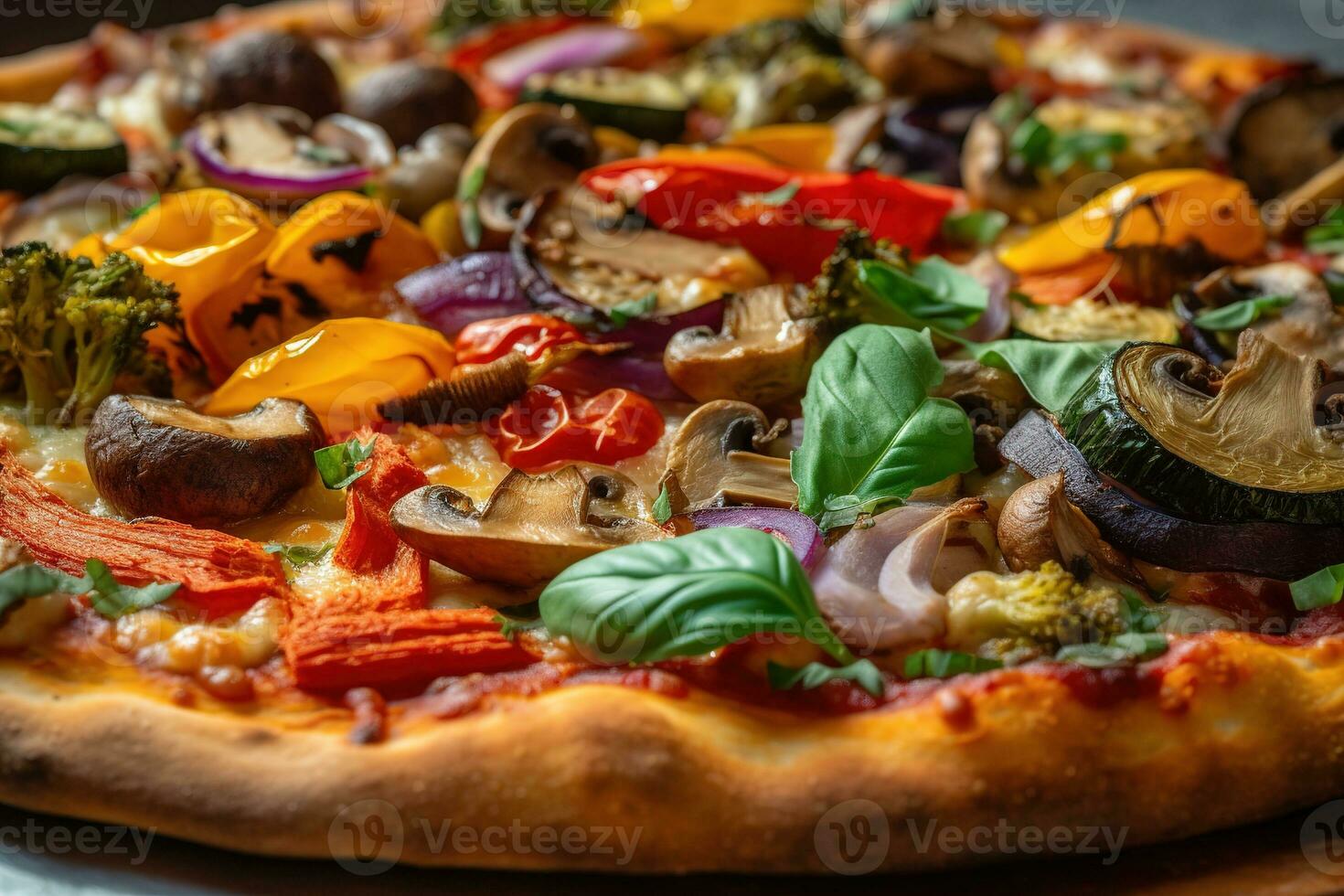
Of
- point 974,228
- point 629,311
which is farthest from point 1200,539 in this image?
point 974,228

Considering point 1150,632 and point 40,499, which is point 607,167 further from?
point 1150,632

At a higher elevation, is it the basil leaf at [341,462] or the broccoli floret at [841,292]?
the broccoli floret at [841,292]

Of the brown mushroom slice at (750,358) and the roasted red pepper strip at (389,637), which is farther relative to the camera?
the brown mushroom slice at (750,358)

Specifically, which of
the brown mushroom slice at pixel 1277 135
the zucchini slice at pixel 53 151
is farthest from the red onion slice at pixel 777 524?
the brown mushroom slice at pixel 1277 135

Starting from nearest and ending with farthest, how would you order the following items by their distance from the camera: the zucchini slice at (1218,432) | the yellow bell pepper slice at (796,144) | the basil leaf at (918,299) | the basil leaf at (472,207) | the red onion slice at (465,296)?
the zucchini slice at (1218,432), the basil leaf at (918,299), the red onion slice at (465,296), the basil leaf at (472,207), the yellow bell pepper slice at (796,144)

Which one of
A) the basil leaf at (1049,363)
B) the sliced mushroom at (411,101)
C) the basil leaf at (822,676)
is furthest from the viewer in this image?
the sliced mushroom at (411,101)

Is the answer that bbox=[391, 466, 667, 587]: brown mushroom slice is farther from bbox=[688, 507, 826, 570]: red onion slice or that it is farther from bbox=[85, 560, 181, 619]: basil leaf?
bbox=[85, 560, 181, 619]: basil leaf

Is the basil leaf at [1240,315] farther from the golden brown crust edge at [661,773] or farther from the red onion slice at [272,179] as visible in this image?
the red onion slice at [272,179]

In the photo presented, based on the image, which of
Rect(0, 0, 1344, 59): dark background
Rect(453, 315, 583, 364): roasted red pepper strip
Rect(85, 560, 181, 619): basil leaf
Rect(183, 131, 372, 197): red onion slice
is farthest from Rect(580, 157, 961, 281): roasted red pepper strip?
Rect(0, 0, 1344, 59): dark background
